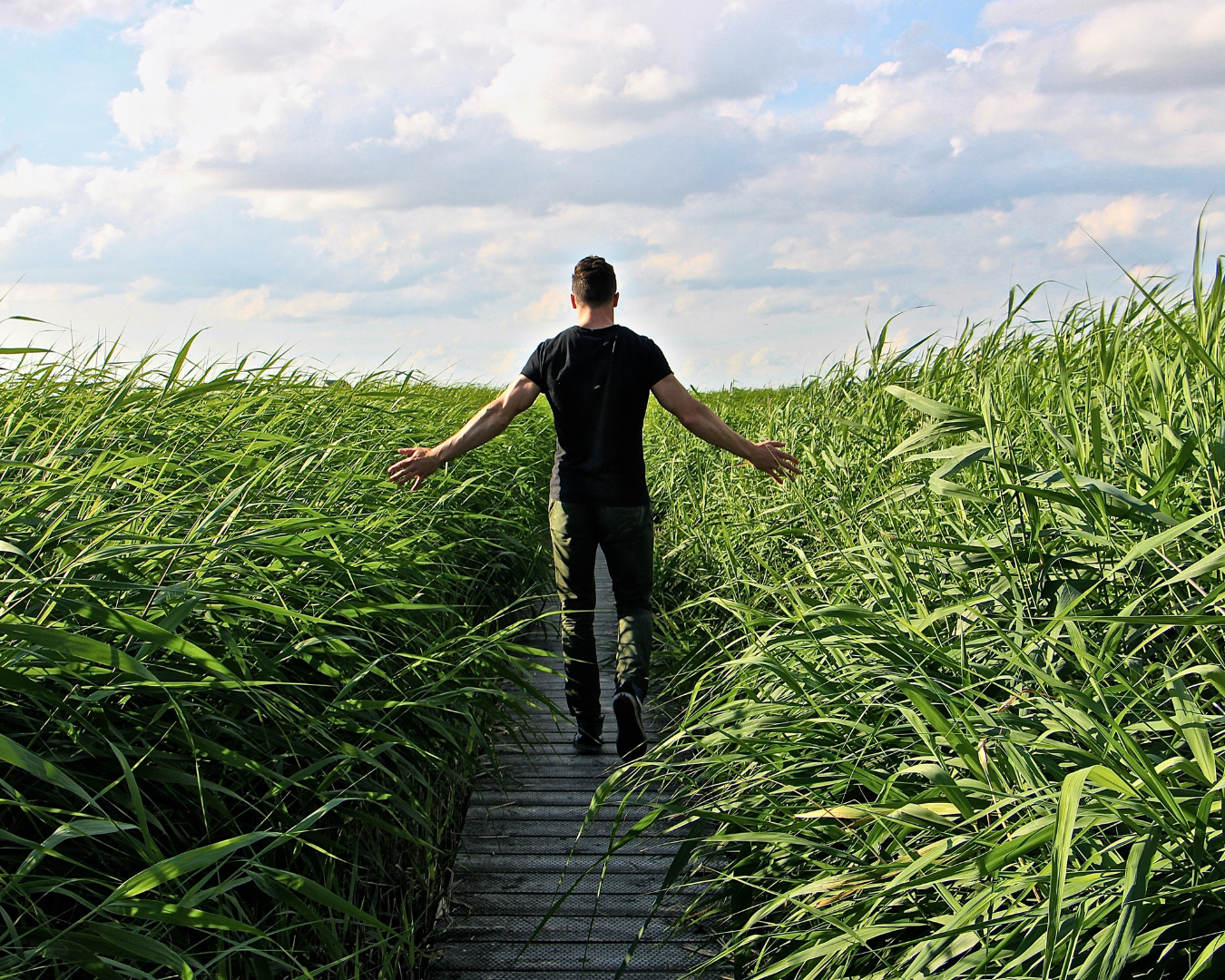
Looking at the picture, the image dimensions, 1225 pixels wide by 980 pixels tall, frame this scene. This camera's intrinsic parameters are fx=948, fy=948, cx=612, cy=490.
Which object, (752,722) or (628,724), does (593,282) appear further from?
(752,722)

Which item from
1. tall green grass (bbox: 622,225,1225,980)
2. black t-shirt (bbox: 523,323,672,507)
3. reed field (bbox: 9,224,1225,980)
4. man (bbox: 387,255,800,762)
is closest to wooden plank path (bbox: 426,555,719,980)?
reed field (bbox: 9,224,1225,980)

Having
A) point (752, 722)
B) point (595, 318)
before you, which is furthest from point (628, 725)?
point (595, 318)

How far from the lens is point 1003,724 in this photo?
1899mm

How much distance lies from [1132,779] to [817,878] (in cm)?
64

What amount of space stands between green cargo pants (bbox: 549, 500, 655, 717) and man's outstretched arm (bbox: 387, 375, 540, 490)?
0.45 metres

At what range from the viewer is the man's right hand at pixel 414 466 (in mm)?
3707

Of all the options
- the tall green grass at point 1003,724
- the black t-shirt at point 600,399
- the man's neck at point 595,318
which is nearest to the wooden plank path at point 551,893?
the tall green grass at point 1003,724

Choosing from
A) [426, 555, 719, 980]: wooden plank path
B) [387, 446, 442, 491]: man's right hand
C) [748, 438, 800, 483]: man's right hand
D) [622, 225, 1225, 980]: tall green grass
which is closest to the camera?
[622, 225, 1225, 980]: tall green grass

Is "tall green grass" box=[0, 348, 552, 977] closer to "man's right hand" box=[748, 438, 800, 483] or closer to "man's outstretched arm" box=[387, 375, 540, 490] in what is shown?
"man's outstretched arm" box=[387, 375, 540, 490]

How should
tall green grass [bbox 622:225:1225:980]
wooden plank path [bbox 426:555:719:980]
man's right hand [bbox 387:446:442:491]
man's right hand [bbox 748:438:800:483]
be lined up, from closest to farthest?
tall green grass [bbox 622:225:1225:980] → wooden plank path [bbox 426:555:719:980] → man's right hand [bbox 387:446:442:491] → man's right hand [bbox 748:438:800:483]

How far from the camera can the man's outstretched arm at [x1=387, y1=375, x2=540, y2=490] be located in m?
3.73

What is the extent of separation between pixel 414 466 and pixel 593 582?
0.93 m

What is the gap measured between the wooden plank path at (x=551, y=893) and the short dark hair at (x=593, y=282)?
1.78 metres

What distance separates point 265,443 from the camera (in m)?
3.29
